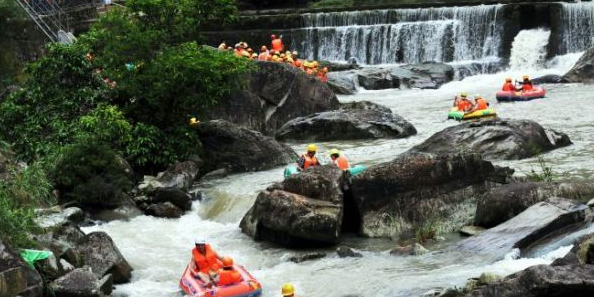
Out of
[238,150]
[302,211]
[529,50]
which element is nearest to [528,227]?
[302,211]

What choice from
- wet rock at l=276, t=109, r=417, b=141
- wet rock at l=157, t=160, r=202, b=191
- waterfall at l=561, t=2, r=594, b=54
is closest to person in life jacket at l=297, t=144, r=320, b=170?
wet rock at l=157, t=160, r=202, b=191

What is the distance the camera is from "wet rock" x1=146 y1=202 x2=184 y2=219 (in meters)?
18.2

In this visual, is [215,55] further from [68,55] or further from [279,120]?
[279,120]

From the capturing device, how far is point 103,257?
46.9 ft

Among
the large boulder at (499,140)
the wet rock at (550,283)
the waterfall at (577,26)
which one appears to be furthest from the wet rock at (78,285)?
the waterfall at (577,26)

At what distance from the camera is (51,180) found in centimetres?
1836

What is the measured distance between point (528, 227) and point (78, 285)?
6243 mm

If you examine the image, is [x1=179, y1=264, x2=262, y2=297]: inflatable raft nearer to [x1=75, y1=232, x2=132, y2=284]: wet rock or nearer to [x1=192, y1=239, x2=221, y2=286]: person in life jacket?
[x1=192, y1=239, x2=221, y2=286]: person in life jacket

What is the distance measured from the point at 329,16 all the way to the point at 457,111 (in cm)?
1571

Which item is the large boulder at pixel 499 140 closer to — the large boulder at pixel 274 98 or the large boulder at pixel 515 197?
the large boulder at pixel 515 197

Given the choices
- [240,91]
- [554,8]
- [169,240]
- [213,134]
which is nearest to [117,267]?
[169,240]

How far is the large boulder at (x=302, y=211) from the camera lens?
15.2 metres

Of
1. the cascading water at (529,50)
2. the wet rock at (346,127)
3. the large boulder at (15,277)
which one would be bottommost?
the wet rock at (346,127)

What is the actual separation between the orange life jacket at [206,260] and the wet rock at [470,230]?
163 inches
